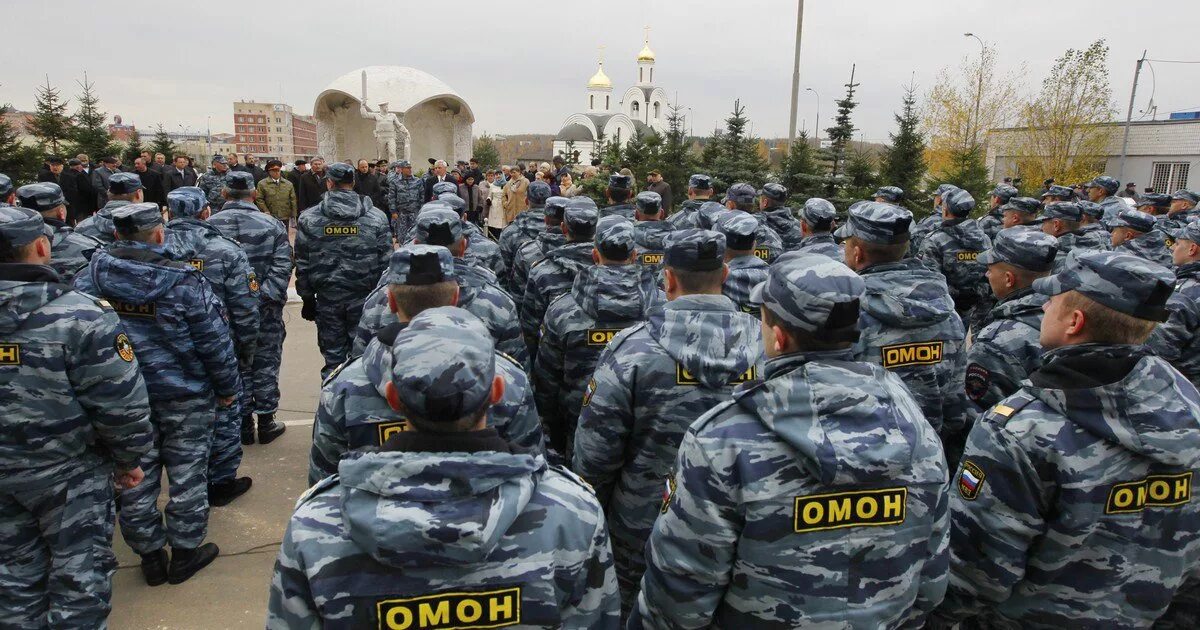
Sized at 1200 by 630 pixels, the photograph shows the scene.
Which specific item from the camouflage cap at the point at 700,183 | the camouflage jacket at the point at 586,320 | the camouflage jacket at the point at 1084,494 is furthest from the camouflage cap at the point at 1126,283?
the camouflage cap at the point at 700,183

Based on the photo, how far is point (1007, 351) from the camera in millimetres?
3398

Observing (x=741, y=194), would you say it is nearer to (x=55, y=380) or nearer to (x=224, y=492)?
(x=224, y=492)

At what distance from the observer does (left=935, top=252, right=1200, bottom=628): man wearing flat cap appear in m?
2.06

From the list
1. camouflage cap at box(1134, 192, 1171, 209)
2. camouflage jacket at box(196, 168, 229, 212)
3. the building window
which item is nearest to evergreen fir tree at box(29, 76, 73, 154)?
camouflage jacket at box(196, 168, 229, 212)

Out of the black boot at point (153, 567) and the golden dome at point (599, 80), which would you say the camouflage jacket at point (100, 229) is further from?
the golden dome at point (599, 80)

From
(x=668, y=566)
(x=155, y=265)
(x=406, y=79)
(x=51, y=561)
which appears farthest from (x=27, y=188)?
(x=406, y=79)

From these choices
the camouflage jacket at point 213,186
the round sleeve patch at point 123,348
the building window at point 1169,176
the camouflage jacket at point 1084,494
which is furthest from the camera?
the building window at point 1169,176

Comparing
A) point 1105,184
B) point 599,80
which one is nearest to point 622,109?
point 599,80

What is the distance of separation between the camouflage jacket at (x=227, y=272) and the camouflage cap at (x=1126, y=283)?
4.98 m

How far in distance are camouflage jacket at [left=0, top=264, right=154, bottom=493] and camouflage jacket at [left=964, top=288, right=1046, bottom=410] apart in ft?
13.5

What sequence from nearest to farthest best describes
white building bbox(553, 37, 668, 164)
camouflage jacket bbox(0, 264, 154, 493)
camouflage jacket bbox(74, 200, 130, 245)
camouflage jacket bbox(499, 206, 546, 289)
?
camouflage jacket bbox(0, 264, 154, 493) < camouflage jacket bbox(74, 200, 130, 245) < camouflage jacket bbox(499, 206, 546, 289) < white building bbox(553, 37, 668, 164)

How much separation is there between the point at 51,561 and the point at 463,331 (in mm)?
2862

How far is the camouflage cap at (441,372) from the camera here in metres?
1.48

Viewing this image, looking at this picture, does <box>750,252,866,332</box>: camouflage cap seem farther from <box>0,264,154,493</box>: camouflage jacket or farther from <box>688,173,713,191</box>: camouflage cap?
<box>688,173,713,191</box>: camouflage cap
